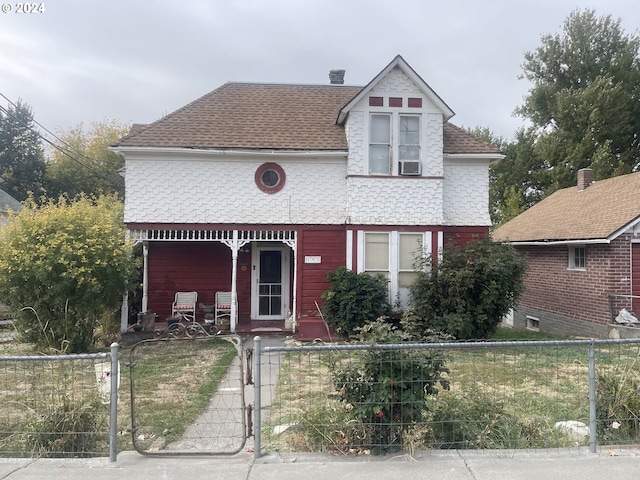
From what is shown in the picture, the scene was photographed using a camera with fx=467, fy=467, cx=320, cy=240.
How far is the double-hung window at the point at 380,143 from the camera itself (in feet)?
39.7

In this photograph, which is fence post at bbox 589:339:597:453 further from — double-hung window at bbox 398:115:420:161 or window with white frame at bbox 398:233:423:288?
double-hung window at bbox 398:115:420:161

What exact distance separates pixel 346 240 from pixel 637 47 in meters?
28.8

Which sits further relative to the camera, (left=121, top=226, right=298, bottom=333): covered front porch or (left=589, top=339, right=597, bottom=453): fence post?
(left=121, top=226, right=298, bottom=333): covered front porch

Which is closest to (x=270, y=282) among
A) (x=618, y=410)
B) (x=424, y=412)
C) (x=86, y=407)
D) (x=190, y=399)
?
(x=190, y=399)

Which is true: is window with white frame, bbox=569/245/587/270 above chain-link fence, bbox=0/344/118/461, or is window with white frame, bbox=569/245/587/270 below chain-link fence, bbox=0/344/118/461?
above

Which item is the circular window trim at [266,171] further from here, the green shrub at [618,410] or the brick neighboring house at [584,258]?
the green shrub at [618,410]

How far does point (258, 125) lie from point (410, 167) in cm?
437

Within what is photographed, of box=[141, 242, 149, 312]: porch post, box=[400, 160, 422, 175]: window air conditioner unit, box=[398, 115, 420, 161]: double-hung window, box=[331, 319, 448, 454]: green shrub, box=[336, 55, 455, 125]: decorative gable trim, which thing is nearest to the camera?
box=[331, 319, 448, 454]: green shrub

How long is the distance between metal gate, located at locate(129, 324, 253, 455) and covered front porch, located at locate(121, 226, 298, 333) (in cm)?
276

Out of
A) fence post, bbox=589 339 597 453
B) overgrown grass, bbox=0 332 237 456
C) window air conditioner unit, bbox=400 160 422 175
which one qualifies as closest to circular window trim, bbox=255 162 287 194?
window air conditioner unit, bbox=400 160 422 175

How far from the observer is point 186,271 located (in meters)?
13.5

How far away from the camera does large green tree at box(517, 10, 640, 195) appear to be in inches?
1109

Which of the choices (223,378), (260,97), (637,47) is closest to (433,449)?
(223,378)

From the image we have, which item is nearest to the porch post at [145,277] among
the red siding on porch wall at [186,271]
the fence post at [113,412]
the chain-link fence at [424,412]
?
the red siding on porch wall at [186,271]
